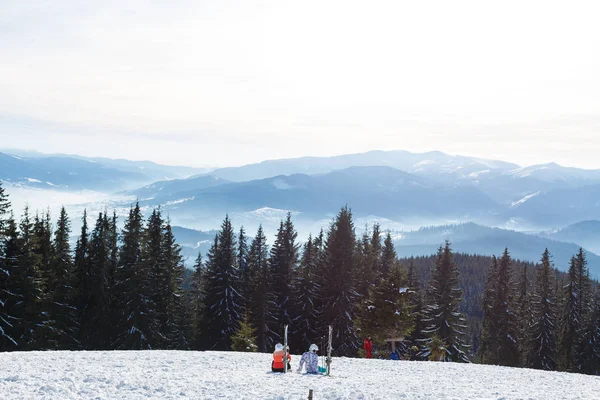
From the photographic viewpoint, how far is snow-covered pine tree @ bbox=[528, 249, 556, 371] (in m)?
63.1

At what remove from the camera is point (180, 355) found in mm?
28406

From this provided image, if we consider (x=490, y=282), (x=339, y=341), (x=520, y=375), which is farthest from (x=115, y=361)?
(x=490, y=282)

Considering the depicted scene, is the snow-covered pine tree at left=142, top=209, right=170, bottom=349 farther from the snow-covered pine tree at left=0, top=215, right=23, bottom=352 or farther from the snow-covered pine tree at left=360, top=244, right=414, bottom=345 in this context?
the snow-covered pine tree at left=360, top=244, right=414, bottom=345

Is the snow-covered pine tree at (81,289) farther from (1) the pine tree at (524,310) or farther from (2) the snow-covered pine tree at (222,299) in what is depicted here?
(1) the pine tree at (524,310)

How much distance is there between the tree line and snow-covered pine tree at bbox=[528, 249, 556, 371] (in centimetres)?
A: 14

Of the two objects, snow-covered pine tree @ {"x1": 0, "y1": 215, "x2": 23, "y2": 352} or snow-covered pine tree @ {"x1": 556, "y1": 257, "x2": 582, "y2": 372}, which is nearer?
snow-covered pine tree @ {"x1": 0, "y1": 215, "x2": 23, "y2": 352}

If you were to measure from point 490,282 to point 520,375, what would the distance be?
138 ft

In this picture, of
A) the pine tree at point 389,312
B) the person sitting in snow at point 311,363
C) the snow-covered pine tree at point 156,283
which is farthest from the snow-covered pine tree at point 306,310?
the person sitting in snow at point 311,363

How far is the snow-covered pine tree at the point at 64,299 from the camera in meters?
48.3

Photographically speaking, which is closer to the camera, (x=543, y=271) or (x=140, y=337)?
(x=140, y=337)

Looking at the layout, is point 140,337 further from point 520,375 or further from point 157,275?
point 520,375

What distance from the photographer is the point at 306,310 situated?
188ft

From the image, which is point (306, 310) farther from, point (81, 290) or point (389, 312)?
point (81, 290)

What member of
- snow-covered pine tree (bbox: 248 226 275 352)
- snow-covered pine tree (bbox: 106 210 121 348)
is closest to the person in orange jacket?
snow-covered pine tree (bbox: 106 210 121 348)
